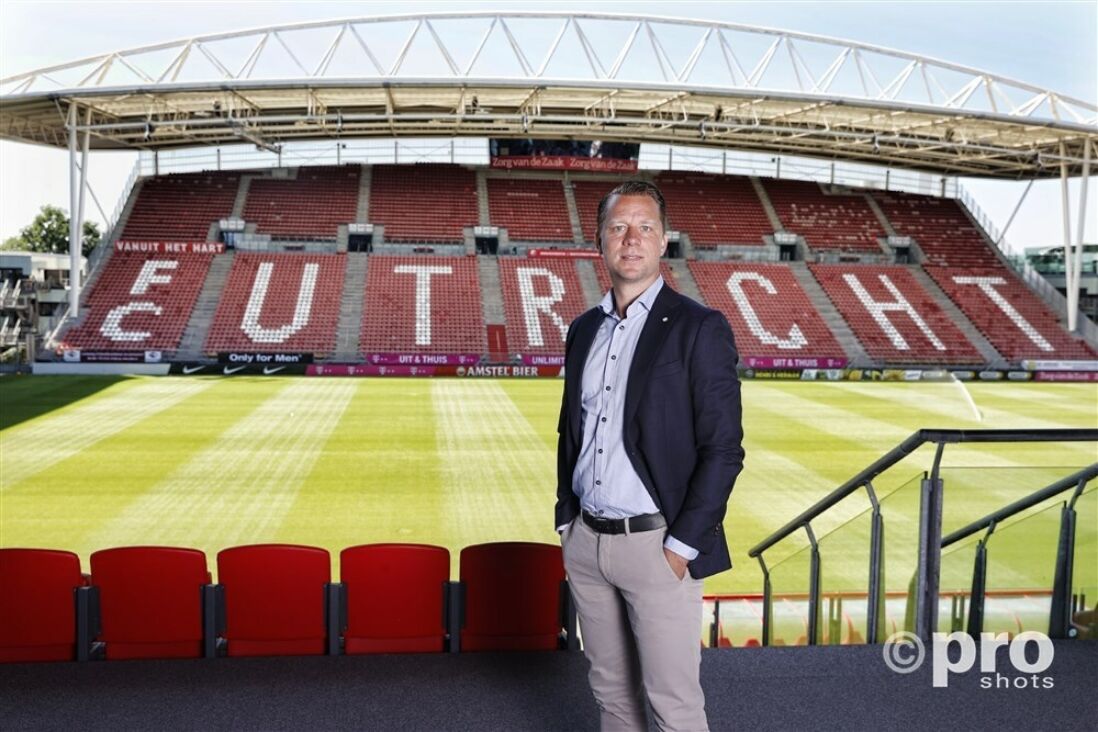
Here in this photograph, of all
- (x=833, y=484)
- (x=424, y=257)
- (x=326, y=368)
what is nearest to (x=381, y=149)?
(x=424, y=257)

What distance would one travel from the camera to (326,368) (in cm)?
3178

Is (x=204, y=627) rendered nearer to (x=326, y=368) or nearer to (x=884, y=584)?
(x=884, y=584)

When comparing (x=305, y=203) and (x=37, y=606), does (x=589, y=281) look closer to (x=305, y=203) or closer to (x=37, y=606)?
(x=305, y=203)

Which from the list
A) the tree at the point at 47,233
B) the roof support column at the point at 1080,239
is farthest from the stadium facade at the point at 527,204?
the tree at the point at 47,233

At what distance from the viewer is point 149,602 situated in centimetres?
427

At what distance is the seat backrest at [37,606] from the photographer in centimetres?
420

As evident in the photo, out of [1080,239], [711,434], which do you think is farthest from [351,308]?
→ [711,434]

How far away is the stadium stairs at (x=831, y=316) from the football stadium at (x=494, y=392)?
0.18 meters

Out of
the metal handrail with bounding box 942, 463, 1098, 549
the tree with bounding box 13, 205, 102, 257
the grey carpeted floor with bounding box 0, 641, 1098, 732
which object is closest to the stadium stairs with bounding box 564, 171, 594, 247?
the metal handrail with bounding box 942, 463, 1098, 549

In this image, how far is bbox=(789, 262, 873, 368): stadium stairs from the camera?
117 ft

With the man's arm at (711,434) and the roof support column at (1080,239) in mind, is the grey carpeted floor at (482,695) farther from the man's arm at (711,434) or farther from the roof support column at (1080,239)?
the roof support column at (1080,239)

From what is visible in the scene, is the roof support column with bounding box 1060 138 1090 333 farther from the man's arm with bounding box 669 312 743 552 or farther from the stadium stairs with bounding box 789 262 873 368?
the man's arm with bounding box 669 312 743 552

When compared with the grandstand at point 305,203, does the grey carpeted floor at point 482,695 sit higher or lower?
lower

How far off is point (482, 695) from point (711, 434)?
1775 millimetres
